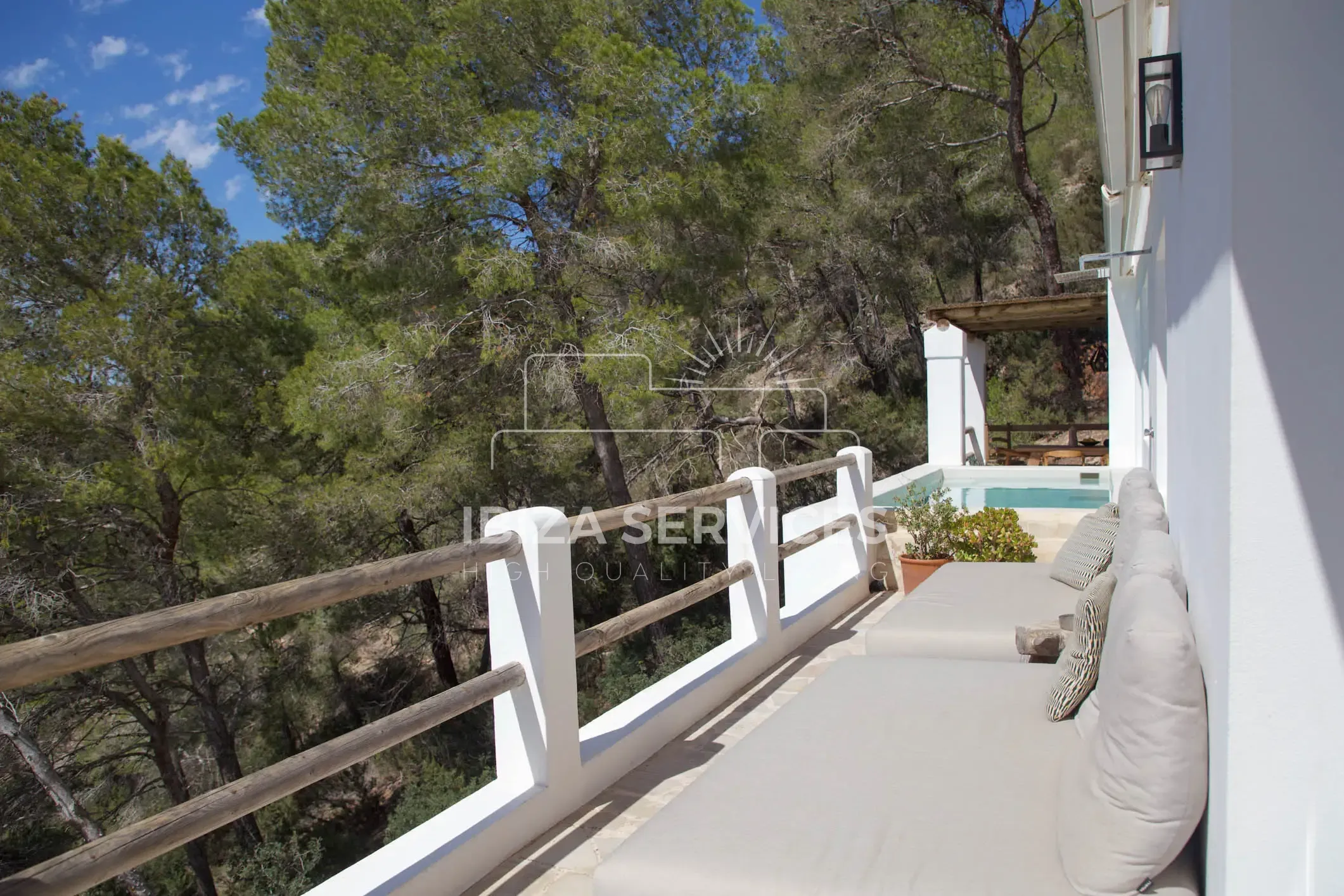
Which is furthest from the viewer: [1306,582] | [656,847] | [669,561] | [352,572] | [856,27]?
[856,27]

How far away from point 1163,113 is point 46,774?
33.8 feet

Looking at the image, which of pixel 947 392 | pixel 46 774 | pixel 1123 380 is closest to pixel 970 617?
pixel 947 392

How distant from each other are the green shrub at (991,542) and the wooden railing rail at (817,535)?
670 millimetres

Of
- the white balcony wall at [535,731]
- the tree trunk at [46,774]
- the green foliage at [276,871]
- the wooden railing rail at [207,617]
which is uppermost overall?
the wooden railing rail at [207,617]

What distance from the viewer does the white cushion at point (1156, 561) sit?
1943mm

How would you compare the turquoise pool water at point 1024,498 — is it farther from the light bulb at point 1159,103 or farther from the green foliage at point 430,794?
the green foliage at point 430,794

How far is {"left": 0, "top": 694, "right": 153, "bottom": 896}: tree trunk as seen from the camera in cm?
831

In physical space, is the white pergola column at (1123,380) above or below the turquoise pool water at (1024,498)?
above

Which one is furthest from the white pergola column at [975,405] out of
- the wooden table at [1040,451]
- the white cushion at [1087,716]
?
the white cushion at [1087,716]

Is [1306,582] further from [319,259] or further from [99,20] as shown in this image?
[99,20]

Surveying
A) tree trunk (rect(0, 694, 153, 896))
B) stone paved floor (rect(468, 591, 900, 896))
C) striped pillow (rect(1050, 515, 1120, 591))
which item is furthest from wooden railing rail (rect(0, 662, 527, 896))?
tree trunk (rect(0, 694, 153, 896))

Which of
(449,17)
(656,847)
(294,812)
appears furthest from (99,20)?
(656,847)

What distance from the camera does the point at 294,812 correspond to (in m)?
11.3

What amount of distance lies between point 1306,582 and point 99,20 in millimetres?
21171
